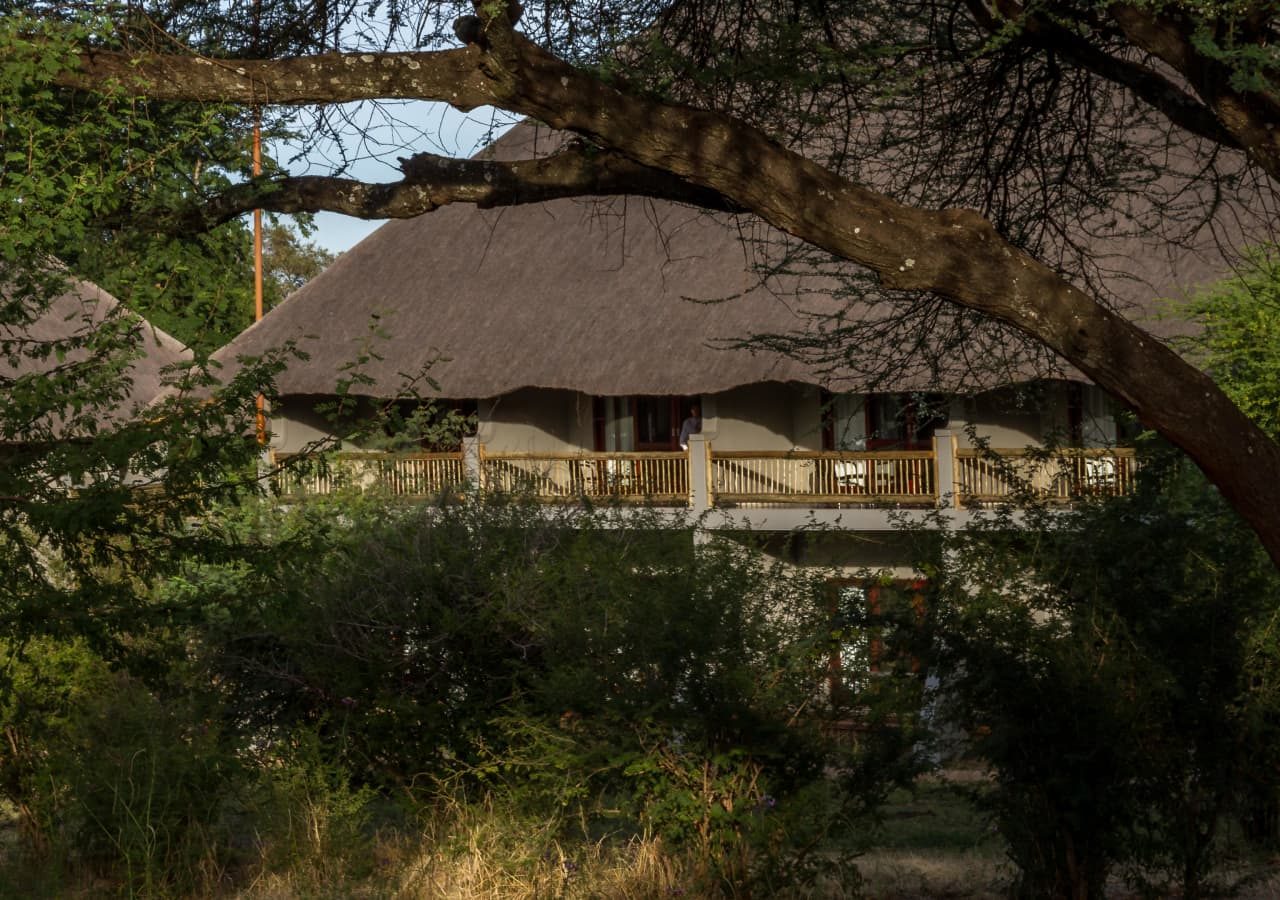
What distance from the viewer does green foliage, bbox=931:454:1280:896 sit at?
6570 millimetres

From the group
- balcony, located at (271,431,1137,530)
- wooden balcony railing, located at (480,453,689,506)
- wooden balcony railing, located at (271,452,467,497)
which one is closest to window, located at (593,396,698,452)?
balcony, located at (271,431,1137,530)

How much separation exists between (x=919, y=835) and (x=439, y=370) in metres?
12.9

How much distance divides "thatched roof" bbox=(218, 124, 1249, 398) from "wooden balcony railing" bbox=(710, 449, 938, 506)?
111 centimetres

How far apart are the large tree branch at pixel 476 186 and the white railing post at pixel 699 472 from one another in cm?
1223

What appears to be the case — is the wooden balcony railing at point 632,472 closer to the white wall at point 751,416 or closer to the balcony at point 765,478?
the balcony at point 765,478

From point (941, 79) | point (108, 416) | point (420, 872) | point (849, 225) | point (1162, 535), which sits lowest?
point (420, 872)

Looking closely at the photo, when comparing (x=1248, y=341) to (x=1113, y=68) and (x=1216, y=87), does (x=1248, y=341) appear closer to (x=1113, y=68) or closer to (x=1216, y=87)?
(x=1113, y=68)

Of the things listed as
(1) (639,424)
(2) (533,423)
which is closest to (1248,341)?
(1) (639,424)

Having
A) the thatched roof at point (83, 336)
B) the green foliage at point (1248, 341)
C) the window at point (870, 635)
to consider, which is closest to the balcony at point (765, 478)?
the thatched roof at point (83, 336)

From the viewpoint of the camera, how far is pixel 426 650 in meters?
9.36

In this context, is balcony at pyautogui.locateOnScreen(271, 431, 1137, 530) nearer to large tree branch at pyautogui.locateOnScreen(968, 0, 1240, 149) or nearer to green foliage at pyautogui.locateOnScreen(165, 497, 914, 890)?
green foliage at pyautogui.locateOnScreen(165, 497, 914, 890)

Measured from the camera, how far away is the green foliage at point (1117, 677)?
6.57 m

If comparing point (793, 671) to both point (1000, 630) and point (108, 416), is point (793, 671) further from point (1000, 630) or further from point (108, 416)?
point (108, 416)

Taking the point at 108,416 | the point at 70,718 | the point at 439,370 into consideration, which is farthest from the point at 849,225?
the point at 439,370
